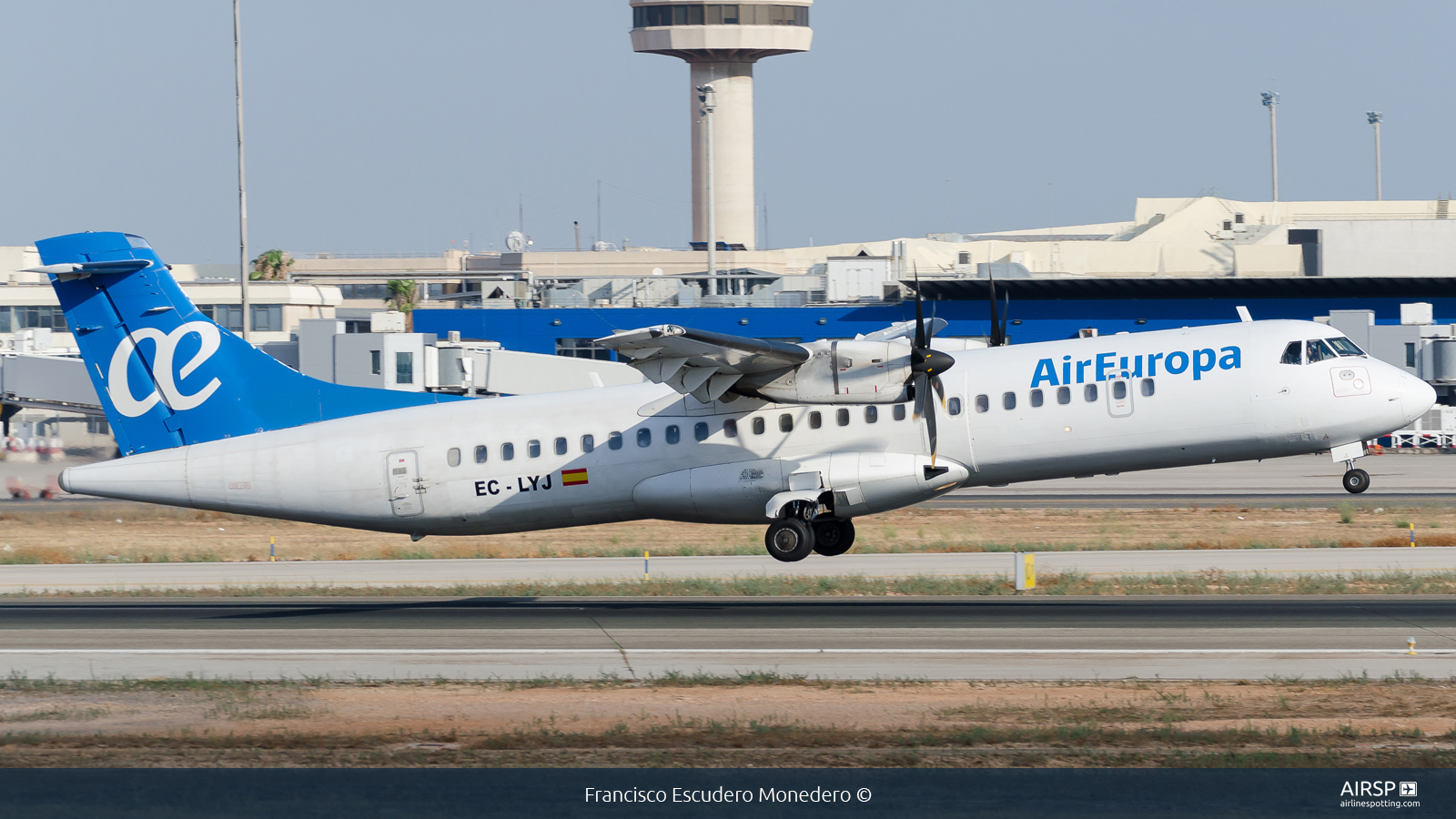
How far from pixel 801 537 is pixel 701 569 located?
10.6 meters

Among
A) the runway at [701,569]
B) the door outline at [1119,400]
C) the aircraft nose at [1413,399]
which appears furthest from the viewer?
the runway at [701,569]

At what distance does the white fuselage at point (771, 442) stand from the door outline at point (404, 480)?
0.04 meters

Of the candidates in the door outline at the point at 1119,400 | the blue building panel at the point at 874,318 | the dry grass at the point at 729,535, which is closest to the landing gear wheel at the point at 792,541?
the door outline at the point at 1119,400

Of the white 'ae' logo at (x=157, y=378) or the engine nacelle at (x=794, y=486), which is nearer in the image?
the engine nacelle at (x=794, y=486)

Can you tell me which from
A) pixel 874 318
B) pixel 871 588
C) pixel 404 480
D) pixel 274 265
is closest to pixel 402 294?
pixel 274 265

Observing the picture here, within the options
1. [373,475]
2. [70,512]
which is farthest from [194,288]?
[373,475]

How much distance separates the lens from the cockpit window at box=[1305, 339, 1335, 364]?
25547 mm

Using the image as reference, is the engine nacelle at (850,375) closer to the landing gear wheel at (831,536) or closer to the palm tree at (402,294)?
the landing gear wheel at (831,536)

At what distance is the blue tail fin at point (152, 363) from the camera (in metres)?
28.4

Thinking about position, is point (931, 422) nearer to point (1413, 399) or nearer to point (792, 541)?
point (792, 541)

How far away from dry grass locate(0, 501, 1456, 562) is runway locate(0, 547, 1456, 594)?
2.28 metres

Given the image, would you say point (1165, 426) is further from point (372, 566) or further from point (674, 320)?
point (674, 320)

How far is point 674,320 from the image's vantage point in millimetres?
78812
